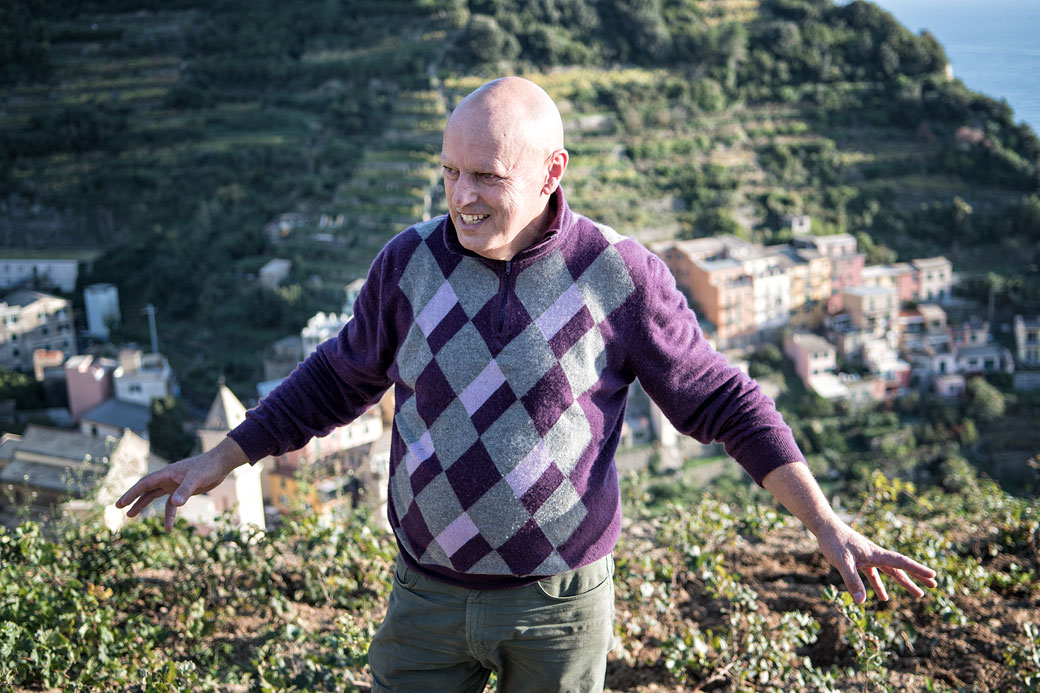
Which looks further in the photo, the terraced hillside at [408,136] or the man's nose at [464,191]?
the terraced hillside at [408,136]

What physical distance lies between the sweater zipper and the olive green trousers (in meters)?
0.33

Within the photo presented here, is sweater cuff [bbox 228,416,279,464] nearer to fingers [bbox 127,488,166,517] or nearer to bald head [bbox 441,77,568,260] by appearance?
fingers [bbox 127,488,166,517]

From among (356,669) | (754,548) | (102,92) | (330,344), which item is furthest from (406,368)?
(102,92)

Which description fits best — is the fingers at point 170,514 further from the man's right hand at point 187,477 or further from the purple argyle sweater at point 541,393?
the purple argyle sweater at point 541,393

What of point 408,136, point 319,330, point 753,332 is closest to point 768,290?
point 753,332

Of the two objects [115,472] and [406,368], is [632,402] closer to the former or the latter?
[115,472]

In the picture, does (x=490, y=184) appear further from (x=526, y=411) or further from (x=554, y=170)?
(x=526, y=411)

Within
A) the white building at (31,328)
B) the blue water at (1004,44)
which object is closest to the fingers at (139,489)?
the blue water at (1004,44)

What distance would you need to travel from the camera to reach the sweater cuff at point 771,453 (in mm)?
1137

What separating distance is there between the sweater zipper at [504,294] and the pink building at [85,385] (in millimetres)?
14444

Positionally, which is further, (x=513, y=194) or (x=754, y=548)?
(x=754, y=548)

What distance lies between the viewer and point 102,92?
2406cm

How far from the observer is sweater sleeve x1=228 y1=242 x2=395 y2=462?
1.27 meters

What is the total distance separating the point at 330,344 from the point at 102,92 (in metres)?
26.0
